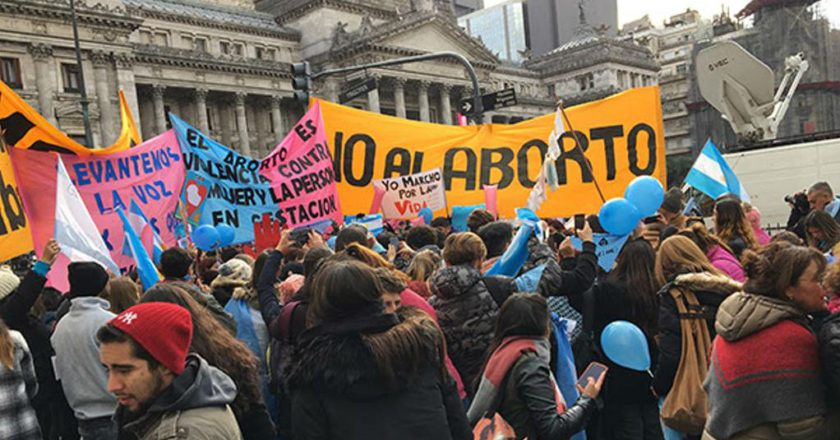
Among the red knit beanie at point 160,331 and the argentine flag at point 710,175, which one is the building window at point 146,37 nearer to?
the argentine flag at point 710,175

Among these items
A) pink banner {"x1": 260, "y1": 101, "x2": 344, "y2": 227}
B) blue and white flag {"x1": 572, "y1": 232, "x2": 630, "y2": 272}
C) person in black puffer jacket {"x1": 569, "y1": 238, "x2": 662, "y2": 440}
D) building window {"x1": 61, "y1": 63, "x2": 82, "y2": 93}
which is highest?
building window {"x1": 61, "y1": 63, "x2": 82, "y2": 93}

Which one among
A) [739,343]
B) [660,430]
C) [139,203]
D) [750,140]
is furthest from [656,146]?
[750,140]

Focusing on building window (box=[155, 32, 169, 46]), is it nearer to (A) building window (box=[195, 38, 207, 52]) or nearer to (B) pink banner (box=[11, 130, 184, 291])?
(A) building window (box=[195, 38, 207, 52])

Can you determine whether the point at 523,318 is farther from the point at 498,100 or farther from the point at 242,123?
the point at 242,123

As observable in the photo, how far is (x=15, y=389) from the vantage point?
12.7ft

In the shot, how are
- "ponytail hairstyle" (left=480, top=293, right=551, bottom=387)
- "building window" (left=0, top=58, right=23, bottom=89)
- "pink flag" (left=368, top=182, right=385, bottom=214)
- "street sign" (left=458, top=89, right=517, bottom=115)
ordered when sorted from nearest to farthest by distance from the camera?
"ponytail hairstyle" (left=480, top=293, right=551, bottom=387), "pink flag" (left=368, top=182, right=385, bottom=214), "street sign" (left=458, top=89, right=517, bottom=115), "building window" (left=0, top=58, right=23, bottom=89)

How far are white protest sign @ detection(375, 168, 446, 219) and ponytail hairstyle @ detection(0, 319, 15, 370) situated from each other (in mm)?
6351

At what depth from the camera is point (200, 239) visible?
325 inches

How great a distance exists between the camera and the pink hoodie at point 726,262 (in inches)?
187

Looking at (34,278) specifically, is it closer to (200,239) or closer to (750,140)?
(200,239)

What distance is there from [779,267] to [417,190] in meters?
7.59

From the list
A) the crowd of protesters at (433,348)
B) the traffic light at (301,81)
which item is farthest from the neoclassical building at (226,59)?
the crowd of protesters at (433,348)

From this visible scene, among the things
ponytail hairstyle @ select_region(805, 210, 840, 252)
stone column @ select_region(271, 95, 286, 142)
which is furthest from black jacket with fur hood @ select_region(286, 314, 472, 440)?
stone column @ select_region(271, 95, 286, 142)

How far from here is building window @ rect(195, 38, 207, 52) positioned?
4575cm
